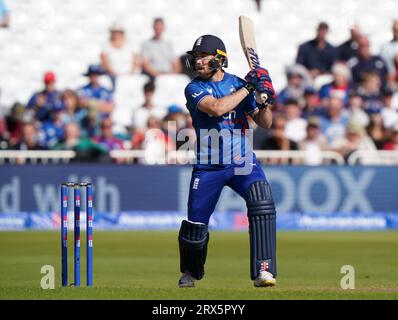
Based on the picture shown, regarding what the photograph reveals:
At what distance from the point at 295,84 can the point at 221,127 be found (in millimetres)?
9571

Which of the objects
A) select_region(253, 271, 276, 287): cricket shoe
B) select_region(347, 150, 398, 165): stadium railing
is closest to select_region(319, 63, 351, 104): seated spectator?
select_region(347, 150, 398, 165): stadium railing

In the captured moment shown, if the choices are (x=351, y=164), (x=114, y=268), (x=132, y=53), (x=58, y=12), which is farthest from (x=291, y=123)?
(x=114, y=268)

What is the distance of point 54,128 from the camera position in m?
16.9

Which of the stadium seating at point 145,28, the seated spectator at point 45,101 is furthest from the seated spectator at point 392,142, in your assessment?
the seated spectator at point 45,101

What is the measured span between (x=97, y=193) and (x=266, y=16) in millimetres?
5044

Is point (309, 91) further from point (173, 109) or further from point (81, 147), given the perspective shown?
point (81, 147)

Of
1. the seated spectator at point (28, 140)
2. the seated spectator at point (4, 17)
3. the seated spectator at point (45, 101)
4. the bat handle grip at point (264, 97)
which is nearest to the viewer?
the bat handle grip at point (264, 97)

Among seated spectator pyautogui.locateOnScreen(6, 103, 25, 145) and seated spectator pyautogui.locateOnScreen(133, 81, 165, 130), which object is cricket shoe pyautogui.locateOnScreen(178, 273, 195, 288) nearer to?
seated spectator pyautogui.locateOnScreen(133, 81, 165, 130)

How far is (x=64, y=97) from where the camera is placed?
17.1m

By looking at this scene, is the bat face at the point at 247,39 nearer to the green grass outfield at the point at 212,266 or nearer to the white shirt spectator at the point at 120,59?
the green grass outfield at the point at 212,266

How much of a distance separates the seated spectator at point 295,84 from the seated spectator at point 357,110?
2.55 feet

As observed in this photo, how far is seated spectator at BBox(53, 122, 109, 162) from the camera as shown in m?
16.2

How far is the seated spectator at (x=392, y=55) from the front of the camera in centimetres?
1859

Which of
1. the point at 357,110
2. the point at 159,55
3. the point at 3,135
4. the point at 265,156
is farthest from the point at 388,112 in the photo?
the point at 3,135
